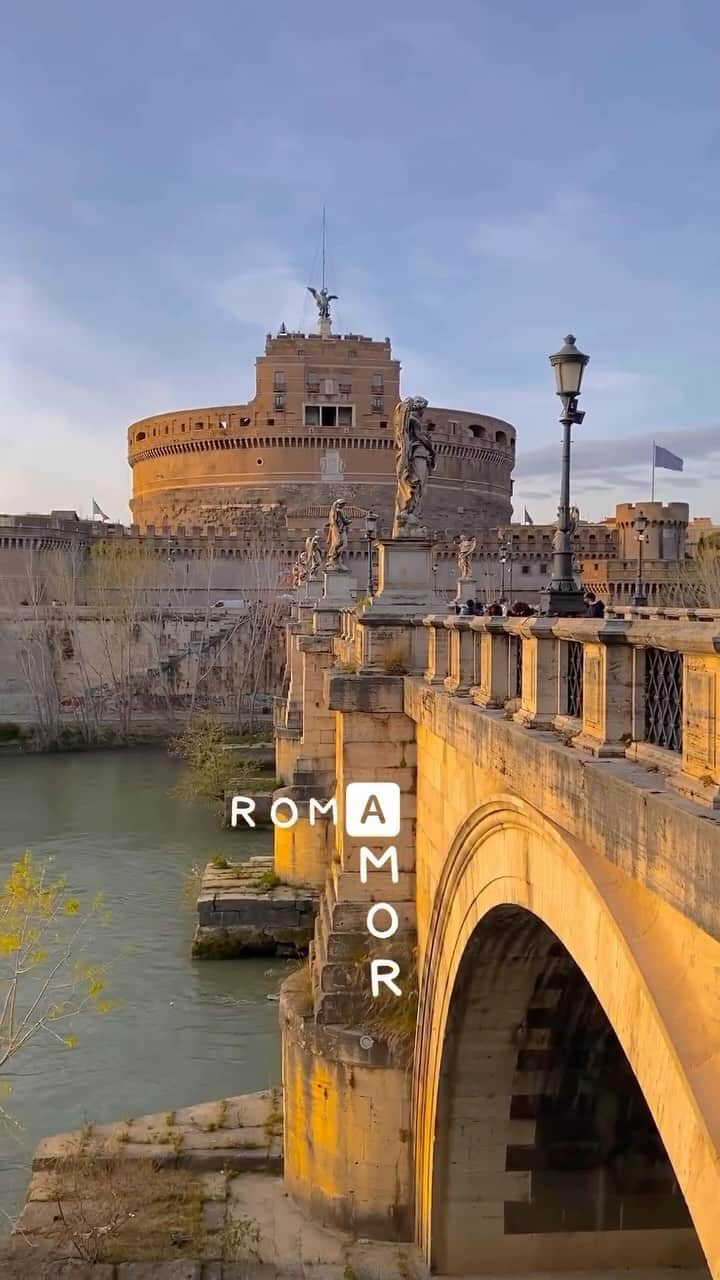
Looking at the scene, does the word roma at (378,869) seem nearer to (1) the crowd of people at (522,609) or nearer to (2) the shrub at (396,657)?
(2) the shrub at (396,657)

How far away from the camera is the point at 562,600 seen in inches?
255

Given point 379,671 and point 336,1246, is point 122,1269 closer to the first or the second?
point 336,1246

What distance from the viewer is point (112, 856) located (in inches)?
842

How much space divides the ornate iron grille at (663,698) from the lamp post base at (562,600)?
282 centimetres

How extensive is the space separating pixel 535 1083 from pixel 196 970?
8.48 m

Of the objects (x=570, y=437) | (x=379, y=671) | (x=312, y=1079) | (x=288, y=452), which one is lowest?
(x=312, y=1079)

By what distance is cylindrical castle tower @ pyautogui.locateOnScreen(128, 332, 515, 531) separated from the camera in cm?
5762

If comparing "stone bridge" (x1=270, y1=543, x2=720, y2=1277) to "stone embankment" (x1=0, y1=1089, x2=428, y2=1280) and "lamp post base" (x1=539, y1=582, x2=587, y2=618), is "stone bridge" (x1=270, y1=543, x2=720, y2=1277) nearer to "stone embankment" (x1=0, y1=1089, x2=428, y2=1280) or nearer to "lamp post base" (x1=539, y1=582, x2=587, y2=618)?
"stone embankment" (x1=0, y1=1089, x2=428, y2=1280)

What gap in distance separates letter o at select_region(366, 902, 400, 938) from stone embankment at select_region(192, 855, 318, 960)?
294 inches

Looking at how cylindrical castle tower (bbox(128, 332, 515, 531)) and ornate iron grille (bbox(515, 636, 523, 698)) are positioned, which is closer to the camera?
ornate iron grille (bbox(515, 636, 523, 698))

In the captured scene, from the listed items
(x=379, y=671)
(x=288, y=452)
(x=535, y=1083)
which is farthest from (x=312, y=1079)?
(x=288, y=452)

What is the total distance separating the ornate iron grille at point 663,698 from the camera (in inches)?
134

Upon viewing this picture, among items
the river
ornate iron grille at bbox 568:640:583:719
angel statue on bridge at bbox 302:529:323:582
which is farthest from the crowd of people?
angel statue on bridge at bbox 302:529:323:582

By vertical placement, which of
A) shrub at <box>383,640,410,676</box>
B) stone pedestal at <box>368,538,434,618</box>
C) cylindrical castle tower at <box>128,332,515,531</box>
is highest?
cylindrical castle tower at <box>128,332,515,531</box>
